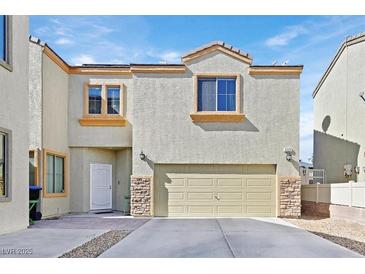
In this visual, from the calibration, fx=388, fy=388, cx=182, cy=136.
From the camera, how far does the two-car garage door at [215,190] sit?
1469cm

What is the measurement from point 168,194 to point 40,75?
20.8ft

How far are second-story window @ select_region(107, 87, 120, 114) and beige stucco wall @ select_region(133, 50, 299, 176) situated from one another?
4.89 ft

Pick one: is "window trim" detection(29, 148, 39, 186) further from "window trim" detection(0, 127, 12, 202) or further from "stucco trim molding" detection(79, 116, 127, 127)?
"window trim" detection(0, 127, 12, 202)

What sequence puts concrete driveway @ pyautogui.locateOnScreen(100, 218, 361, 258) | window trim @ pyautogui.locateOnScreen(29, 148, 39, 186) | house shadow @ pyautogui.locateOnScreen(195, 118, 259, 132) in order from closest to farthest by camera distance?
1. concrete driveway @ pyautogui.locateOnScreen(100, 218, 361, 258)
2. window trim @ pyautogui.locateOnScreen(29, 148, 39, 186)
3. house shadow @ pyautogui.locateOnScreen(195, 118, 259, 132)

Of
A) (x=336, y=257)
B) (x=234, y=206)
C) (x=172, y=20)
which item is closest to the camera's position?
(x=336, y=257)

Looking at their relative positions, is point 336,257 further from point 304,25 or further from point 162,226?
point 304,25

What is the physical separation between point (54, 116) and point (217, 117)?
615 cm

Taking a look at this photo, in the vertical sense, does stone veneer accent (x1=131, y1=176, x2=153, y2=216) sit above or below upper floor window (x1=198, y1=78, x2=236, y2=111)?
below

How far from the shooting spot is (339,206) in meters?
13.6

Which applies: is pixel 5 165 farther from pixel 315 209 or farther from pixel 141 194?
pixel 315 209

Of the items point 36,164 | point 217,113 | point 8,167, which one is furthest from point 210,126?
point 8,167

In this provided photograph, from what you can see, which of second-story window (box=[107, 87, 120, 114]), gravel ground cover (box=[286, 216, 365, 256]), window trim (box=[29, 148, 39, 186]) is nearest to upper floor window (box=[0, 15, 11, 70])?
window trim (box=[29, 148, 39, 186])

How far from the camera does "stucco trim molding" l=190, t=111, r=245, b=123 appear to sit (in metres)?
14.6
